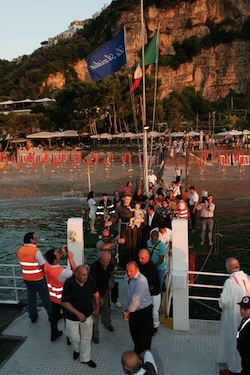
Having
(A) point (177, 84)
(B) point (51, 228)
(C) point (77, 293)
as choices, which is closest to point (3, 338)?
(C) point (77, 293)

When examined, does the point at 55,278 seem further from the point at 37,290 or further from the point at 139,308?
the point at 139,308

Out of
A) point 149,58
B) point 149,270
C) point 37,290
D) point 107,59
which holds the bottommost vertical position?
point 37,290

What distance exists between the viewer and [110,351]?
5535 mm

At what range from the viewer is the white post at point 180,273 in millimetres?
5852

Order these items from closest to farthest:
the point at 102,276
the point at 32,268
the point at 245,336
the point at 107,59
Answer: the point at 245,336, the point at 102,276, the point at 32,268, the point at 107,59

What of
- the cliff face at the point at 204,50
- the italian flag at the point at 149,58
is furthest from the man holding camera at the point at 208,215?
the cliff face at the point at 204,50

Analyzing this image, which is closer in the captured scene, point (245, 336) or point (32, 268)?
point (245, 336)

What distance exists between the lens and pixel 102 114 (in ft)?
172

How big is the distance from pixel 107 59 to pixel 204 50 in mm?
90047

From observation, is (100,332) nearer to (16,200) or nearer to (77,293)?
(77,293)

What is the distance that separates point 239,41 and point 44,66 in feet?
164

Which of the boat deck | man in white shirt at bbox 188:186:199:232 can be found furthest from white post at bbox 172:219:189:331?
Result: man in white shirt at bbox 188:186:199:232

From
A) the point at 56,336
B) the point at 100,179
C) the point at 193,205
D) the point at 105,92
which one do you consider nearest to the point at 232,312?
the point at 56,336

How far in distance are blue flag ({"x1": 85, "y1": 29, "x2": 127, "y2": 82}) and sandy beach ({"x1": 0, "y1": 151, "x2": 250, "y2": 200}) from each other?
25.2 feet
